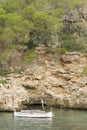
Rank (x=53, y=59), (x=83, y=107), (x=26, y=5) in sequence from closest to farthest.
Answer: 1. (x=83, y=107)
2. (x=53, y=59)
3. (x=26, y=5)

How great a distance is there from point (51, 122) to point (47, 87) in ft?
38.2

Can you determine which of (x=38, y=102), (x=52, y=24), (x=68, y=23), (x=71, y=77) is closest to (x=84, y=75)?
(x=71, y=77)

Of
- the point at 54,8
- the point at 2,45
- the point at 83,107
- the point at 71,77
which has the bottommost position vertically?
the point at 83,107

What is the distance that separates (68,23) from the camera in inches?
2724

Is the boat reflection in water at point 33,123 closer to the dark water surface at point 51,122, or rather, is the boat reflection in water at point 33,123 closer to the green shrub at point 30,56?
the dark water surface at point 51,122

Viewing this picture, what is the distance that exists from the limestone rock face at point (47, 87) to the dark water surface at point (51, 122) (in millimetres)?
2691

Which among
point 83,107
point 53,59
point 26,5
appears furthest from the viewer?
point 26,5

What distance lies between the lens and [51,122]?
144ft

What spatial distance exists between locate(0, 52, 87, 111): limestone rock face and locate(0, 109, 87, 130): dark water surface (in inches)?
106

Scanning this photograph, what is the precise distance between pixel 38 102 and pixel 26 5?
1957 centimetres

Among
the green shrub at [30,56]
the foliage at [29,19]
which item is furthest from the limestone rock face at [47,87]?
the foliage at [29,19]

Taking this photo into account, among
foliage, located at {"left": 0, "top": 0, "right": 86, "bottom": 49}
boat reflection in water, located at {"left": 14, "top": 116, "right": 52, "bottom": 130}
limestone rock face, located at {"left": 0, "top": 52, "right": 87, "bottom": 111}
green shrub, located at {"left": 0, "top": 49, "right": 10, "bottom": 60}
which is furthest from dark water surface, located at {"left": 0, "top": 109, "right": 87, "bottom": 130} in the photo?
foliage, located at {"left": 0, "top": 0, "right": 86, "bottom": 49}

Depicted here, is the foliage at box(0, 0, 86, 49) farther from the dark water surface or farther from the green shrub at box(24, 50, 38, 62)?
the dark water surface

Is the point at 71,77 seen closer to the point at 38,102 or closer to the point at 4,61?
the point at 38,102
